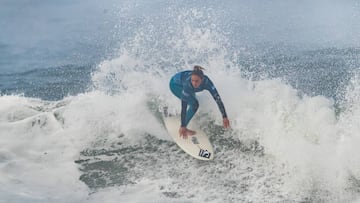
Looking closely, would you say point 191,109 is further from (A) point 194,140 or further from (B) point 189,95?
(A) point 194,140

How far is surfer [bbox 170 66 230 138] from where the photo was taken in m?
8.19

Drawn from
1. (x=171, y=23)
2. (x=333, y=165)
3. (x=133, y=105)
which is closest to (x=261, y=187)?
(x=333, y=165)

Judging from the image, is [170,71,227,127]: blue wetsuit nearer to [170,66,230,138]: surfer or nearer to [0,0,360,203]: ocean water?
[170,66,230,138]: surfer

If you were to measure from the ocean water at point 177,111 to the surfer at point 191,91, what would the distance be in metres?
0.57

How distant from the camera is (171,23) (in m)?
19.3

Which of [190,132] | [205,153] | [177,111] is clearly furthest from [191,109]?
[177,111]

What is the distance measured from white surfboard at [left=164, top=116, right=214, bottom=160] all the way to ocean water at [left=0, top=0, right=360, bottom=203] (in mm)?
147

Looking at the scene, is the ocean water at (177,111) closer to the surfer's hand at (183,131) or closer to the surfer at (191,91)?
the surfer's hand at (183,131)

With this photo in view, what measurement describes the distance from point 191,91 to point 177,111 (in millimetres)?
1405

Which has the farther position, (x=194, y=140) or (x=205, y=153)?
(x=194, y=140)

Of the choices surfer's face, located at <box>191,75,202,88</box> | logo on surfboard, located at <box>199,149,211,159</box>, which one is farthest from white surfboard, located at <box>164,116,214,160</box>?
surfer's face, located at <box>191,75,202,88</box>

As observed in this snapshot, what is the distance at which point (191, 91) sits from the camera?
8.48m

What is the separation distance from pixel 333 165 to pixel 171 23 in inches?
510

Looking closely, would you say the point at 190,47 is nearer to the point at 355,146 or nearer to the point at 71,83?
the point at 71,83
